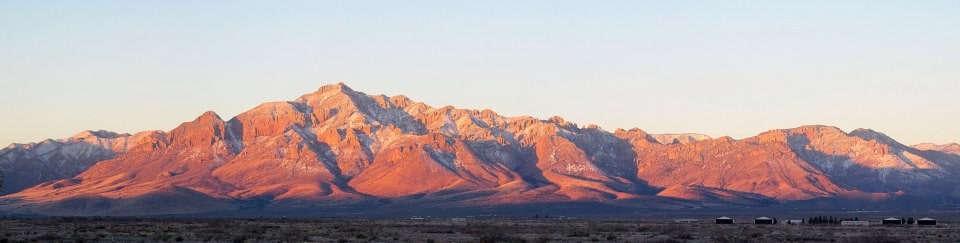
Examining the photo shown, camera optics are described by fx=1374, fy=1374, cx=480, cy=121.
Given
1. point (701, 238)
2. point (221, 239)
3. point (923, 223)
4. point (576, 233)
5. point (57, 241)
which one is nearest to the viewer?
point (57, 241)

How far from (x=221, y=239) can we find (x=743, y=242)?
118 feet

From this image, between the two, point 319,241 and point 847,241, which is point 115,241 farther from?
point 847,241

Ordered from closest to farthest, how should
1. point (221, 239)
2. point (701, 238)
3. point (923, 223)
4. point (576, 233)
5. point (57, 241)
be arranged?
point (57, 241) → point (221, 239) → point (701, 238) → point (576, 233) → point (923, 223)

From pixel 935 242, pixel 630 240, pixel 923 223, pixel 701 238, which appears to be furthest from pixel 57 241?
pixel 923 223

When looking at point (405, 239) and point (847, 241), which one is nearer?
point (847, 241)

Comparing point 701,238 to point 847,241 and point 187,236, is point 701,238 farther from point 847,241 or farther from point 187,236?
point 187,236

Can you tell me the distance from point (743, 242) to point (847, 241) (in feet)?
22.8

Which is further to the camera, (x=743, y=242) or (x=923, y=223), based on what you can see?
(x=923, y=223)

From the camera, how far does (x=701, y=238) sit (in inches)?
4082

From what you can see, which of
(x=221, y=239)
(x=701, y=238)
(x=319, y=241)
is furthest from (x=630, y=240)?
(x=221, y=239)

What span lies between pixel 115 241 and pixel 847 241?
48.7 m

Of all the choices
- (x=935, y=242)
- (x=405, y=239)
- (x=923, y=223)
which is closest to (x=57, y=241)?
(x=405, y=239)

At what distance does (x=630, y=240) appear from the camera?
9856cm

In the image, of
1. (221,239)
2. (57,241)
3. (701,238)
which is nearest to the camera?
(57,241)
